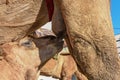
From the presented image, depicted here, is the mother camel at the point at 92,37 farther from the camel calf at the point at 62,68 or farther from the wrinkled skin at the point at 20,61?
the camel calf at the point at 62,68

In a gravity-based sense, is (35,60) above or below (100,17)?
below

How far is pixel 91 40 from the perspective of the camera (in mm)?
1604

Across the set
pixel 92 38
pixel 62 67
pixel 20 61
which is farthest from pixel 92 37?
pixel 62 67

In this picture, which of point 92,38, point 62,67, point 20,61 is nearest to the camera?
point 92,38

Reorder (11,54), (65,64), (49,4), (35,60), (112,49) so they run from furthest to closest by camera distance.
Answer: (65,64), (11,54), (35,60), (49,4), (112,49)

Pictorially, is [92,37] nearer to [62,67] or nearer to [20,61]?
[20,61]

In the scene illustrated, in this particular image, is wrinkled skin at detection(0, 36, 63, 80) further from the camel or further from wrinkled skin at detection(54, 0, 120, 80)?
the camel

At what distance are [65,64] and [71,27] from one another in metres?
3.97

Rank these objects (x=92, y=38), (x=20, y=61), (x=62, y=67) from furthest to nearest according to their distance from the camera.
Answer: (x=62, y=67) → (x=20, y=61) → (x=92, y=38)

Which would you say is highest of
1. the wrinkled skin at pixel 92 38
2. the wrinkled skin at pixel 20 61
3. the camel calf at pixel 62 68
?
the wrinkled skin at pixel 92 38

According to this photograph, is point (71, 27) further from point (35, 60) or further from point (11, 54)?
point (11, 54)

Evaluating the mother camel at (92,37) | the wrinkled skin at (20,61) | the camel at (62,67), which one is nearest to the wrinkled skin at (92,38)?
the mother camel at (92,37)

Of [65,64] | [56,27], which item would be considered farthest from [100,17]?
[65,64]

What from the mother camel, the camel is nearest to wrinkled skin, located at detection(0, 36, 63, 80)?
the mother camel
